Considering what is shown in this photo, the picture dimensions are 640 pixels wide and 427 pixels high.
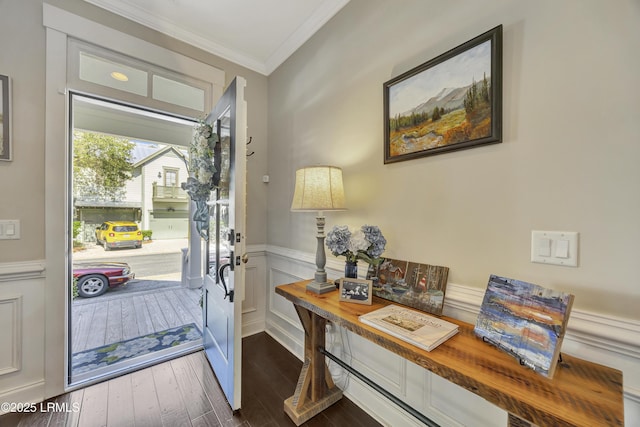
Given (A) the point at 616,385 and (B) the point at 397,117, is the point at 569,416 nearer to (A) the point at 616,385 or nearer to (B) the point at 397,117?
(A) the point at 616,385

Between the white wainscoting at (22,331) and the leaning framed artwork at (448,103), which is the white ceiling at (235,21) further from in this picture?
the white wainscoting at (22,331)

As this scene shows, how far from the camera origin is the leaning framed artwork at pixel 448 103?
3.51 ft

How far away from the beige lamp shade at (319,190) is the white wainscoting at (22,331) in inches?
70.1

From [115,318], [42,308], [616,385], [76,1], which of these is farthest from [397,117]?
[115,318]

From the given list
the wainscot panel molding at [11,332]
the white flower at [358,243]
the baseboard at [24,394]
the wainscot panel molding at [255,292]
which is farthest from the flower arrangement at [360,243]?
the baseboard at [24,394]

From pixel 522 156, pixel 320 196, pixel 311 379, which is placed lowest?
pixel 311 379

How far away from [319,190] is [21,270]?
195 cm

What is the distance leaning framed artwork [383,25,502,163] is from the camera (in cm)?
107

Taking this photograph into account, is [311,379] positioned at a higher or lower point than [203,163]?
lower

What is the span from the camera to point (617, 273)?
2.71ft

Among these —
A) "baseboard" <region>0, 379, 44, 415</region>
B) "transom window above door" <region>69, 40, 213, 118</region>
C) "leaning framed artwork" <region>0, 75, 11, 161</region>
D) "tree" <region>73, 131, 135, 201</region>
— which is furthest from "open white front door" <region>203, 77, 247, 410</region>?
"tree" <region>73, 131, 135, 201</region>

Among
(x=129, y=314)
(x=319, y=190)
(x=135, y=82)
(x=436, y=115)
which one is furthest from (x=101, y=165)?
(x=436, y=115)

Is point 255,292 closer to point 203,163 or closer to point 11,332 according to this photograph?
point 203,163

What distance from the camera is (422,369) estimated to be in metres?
1.33
